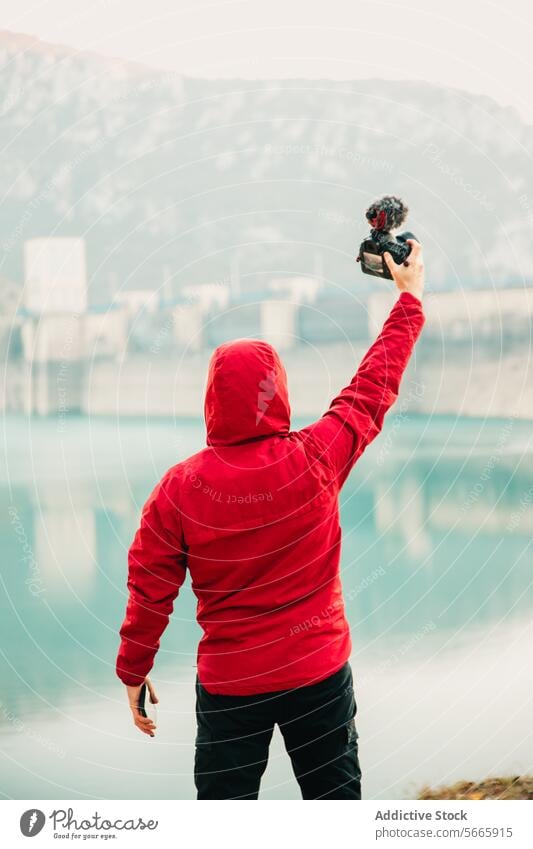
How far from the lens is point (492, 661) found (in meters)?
3.33

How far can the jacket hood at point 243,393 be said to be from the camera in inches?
61.7

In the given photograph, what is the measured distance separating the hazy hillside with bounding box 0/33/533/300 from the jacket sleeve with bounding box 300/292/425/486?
27.9 ft

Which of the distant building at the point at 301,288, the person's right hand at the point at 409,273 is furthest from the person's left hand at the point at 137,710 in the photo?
the distant building at the point at 301,288

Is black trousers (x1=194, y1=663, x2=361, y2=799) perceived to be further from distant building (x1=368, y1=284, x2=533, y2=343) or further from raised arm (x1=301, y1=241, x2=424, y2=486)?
distant building (x1=368, y1=284, x2=533, y2=343)

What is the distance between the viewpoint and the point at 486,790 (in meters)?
2.39

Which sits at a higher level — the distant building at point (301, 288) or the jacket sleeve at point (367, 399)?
the distant building at point (301, 288)

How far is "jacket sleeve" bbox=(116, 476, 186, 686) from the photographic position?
5.16ft

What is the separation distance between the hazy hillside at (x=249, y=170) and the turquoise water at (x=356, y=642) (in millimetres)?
3507

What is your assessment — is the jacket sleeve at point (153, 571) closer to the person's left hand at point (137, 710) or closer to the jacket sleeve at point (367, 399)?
the person's left hand at point (137, 710)

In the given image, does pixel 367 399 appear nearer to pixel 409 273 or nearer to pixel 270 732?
pixel 409 273

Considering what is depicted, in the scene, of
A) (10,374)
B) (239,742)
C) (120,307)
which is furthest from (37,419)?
(239,742)

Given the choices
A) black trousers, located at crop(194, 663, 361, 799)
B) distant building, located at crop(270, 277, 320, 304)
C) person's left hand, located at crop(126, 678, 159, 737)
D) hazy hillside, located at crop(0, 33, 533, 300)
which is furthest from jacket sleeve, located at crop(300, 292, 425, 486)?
hazy hillside, located at crop(0, 33, 533, 300)

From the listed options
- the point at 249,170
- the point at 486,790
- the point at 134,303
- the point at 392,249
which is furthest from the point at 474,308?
the point at 392,249

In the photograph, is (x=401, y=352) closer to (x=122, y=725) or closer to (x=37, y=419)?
(x=122, y=725)
